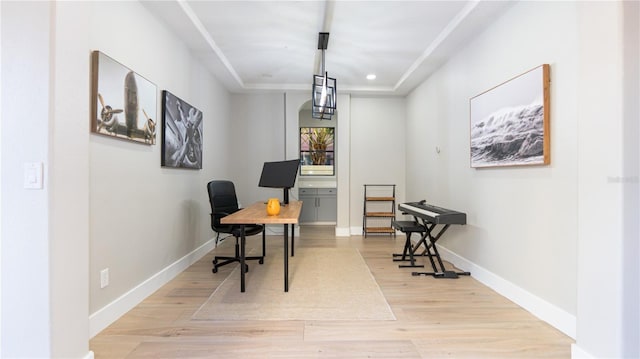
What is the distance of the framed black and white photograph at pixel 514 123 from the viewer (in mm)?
2104

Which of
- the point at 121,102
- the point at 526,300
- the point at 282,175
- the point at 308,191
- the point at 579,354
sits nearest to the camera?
the point at 579,354

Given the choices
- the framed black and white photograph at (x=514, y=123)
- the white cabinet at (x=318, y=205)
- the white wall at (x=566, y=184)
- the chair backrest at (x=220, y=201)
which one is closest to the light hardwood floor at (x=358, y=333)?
the white wall at (x=566, y=184)

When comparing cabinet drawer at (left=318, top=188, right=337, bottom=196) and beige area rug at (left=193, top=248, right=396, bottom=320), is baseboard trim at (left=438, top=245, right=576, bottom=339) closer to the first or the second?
beige area rug at (left=193, top=248, right=396, bottom=320)

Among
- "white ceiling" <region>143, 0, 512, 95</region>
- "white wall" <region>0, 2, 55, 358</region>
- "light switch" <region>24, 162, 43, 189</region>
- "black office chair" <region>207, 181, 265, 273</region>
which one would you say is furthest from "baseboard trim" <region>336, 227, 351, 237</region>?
"light switch" <region>24, 162, 43, 189</region>

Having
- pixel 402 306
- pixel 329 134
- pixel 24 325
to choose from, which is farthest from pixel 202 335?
pixel 329 134

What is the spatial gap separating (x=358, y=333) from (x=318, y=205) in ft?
15.4

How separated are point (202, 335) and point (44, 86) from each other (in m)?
1.69

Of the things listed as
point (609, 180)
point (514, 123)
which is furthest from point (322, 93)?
point (609, 180)

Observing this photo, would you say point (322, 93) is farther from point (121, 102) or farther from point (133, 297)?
point (133, 297)

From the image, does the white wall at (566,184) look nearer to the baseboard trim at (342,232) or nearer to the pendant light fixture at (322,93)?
the pendant light fixture at (322,93)

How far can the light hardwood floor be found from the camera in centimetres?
174

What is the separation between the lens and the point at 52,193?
1319 millimetres

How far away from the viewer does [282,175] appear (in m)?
3.65

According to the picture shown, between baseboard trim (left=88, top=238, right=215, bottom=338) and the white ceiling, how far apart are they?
2444 mm
